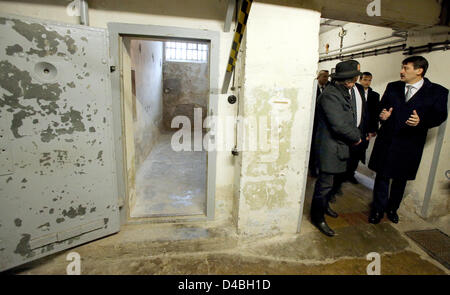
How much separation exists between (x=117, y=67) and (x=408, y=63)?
2653mm

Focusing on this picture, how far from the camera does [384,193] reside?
94.6 inches

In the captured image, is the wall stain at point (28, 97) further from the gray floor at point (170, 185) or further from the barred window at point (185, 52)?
the barred window at point (185, 52)

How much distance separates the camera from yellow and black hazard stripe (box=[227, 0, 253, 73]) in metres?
1.58

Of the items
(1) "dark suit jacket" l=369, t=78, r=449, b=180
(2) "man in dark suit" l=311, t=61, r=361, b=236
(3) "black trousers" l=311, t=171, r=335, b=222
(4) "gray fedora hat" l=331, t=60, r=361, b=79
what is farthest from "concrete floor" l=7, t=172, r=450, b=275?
(4) "gray fedora hat" l=331, t=60, r=361, b=79

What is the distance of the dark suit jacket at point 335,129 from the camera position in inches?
77.9

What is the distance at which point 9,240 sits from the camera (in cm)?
162

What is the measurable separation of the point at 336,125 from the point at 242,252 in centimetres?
138

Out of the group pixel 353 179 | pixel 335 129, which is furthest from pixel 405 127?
pixel 353 179

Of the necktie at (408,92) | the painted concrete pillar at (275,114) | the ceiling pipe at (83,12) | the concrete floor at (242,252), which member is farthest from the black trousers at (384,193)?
the ceiling pipe at (83,12)

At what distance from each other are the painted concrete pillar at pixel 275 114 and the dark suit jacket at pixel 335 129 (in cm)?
14

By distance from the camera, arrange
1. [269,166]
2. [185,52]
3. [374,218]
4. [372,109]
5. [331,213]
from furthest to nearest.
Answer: [185,52] → [372,109] → [331,213] → [374,218] → [269,166]

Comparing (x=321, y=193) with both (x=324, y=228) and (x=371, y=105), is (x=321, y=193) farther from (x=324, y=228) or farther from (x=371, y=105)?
(x=371, y=105)
